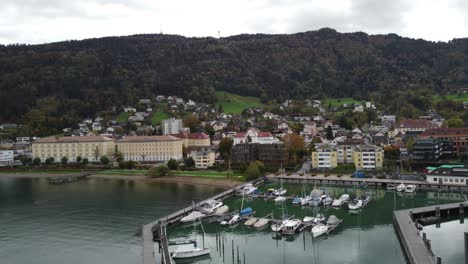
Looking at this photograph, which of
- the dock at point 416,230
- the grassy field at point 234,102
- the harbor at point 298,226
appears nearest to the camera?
the dock at point 416,230

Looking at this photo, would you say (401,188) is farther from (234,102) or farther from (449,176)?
(234,102)

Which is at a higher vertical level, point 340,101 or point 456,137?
point 340,101

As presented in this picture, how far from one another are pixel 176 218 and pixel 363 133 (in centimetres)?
4719

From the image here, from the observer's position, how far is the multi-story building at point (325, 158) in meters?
51.5

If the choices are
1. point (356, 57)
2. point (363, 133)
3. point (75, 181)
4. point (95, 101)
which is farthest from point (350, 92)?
point (75, 181)

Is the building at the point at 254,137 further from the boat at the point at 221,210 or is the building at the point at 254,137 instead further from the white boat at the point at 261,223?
the white boat at the point at 261,223

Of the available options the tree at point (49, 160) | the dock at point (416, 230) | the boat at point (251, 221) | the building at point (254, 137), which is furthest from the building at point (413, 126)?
the tree at point (49, 160)

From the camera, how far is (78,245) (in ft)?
89.2

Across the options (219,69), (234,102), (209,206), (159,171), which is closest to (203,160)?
(159,171)

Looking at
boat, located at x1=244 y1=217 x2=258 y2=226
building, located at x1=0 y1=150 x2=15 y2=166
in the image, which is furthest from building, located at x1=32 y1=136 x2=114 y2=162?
boat, located at x1=244 y1=217 x2=258 y2=226

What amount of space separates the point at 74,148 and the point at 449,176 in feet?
166

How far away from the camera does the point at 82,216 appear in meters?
34.7

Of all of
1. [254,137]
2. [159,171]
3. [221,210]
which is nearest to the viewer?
[221,210]

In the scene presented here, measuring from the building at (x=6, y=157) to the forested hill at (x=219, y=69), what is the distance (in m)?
28.1
